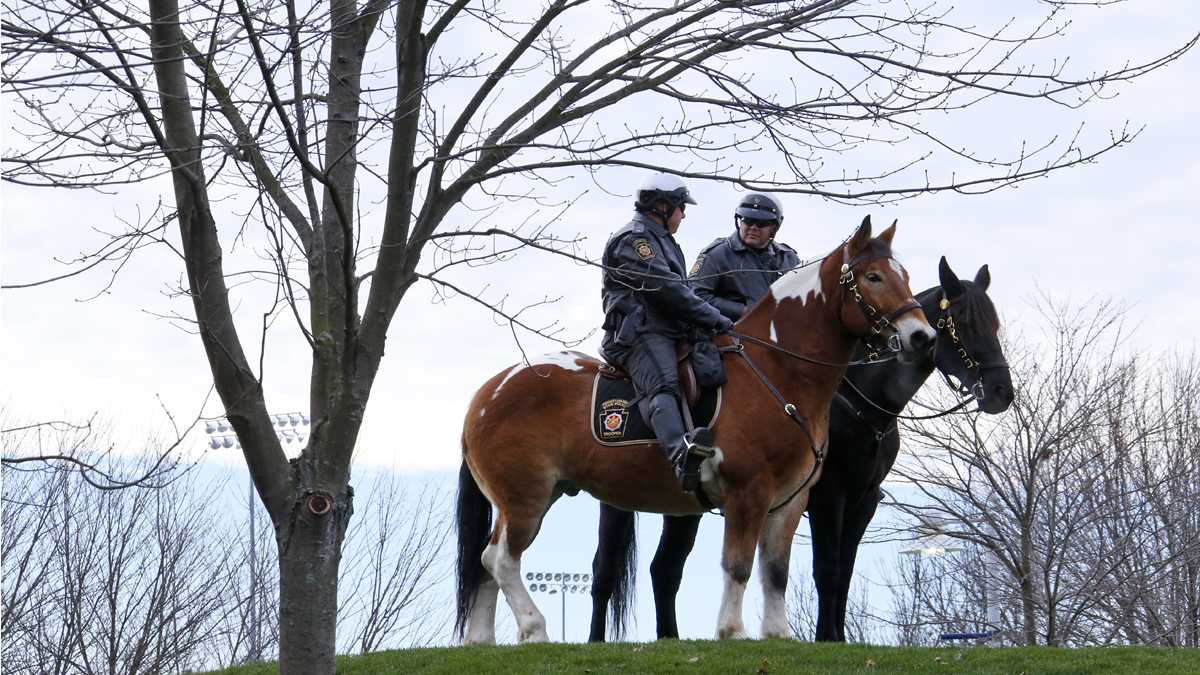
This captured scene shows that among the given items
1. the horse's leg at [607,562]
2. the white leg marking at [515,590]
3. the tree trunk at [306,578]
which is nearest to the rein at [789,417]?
the horse's leg at [607,562]

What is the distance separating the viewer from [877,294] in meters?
10.6

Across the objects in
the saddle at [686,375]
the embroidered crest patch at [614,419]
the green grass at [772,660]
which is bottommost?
the green grass at [772,660]

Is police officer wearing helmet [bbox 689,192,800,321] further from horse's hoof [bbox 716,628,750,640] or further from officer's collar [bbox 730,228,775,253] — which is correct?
horse's hoof [bbox 716,628,750,640]

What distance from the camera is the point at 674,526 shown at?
12148 mm

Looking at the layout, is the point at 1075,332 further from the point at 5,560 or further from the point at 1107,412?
the point at 5,560

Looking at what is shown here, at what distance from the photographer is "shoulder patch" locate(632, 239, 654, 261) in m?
10.9

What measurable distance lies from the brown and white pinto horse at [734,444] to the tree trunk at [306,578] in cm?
231

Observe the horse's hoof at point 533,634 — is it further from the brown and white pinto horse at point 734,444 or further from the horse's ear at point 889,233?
the horse's ear at point 889,233

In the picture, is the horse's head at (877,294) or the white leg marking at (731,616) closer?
the horse's head at (877,294)

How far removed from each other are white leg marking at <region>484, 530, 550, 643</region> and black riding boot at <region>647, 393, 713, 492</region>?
144cm

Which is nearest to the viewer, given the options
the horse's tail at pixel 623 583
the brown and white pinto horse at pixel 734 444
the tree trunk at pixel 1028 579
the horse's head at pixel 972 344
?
the brown and white pinto horse at pixel 734 444

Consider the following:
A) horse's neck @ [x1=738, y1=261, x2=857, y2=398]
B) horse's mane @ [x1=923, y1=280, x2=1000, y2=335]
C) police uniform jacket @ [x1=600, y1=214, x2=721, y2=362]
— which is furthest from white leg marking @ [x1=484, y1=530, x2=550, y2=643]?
horse's mane @ [x1=923, y1=280, x2=1000, y2=335]

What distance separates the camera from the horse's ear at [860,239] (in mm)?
10844

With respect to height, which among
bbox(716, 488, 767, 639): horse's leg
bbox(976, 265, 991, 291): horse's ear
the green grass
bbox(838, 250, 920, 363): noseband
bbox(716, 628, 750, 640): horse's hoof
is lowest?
the green grass
